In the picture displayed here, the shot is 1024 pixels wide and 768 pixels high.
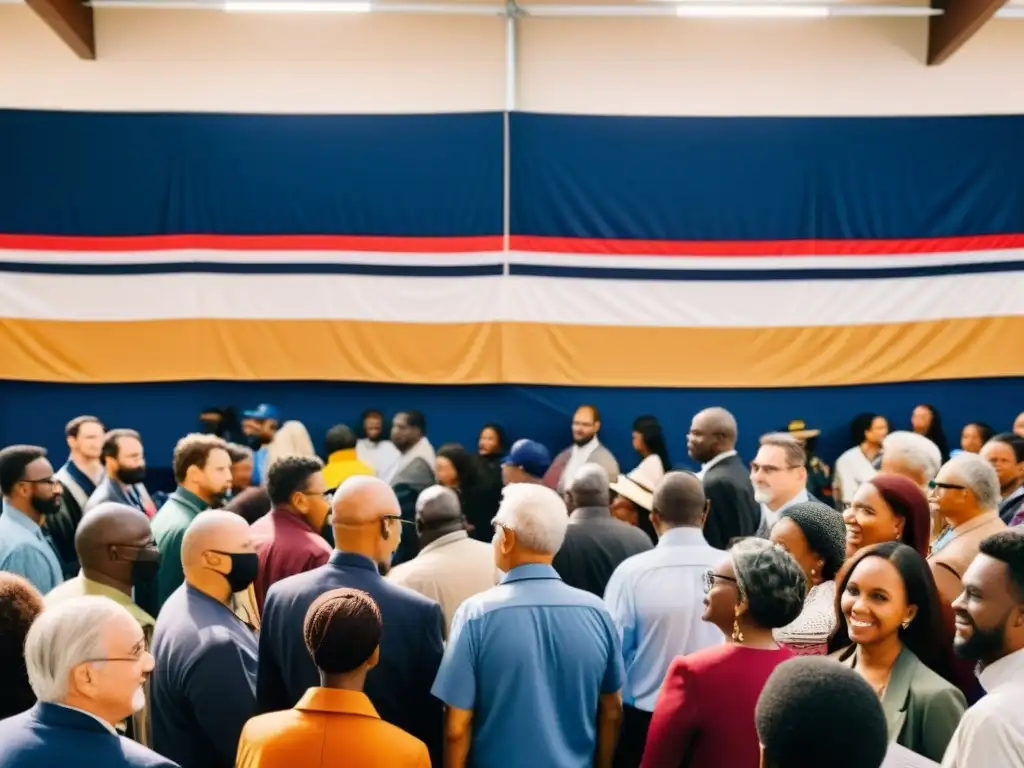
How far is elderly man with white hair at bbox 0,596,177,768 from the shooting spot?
187cm

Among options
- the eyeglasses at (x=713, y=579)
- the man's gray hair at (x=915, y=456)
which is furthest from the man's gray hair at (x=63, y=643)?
the man's gray hair at (x=915, y=456)

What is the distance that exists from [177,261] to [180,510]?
449cm

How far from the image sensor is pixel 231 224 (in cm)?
813

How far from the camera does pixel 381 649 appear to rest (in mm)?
2684

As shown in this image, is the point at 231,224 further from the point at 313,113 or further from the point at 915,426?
the point at 915,426

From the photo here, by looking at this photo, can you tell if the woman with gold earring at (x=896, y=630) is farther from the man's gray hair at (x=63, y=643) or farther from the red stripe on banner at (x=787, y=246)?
the red stripe on banner at (x=787, y=246)

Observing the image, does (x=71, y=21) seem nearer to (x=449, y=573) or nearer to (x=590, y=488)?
(x=590, y=488)

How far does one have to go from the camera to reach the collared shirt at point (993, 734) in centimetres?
183

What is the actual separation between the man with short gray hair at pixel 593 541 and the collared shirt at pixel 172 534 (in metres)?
1.31

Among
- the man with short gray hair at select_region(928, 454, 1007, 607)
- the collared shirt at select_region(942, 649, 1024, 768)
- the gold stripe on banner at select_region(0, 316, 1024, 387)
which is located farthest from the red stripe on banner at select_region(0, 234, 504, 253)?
the collared shirt at select_region(942, 649, 1024, 768)

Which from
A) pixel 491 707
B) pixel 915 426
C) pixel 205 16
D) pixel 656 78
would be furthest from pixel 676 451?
pixel 491 707

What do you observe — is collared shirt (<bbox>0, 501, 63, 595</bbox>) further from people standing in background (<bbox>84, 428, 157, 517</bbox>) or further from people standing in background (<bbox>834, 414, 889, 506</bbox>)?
people standing in background (<bbox>834, 414, 889, 506</bbox>)

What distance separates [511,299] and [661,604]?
506cm

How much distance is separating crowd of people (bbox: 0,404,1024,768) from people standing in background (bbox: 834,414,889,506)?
3.78 m
